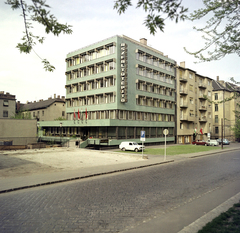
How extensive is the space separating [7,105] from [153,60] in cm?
5156

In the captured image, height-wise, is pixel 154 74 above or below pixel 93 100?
above

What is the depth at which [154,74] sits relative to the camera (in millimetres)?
49969

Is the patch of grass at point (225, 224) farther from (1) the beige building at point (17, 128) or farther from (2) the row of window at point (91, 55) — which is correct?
(2) the row of window at point (91, 55)

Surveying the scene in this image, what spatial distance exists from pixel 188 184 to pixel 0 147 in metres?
26.4

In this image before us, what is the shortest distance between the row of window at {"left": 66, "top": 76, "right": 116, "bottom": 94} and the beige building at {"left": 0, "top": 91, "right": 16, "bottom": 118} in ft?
108

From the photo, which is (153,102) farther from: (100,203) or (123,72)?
(100,203)

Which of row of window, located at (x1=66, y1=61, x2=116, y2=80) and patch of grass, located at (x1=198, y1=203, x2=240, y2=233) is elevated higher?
row of window, located at (x1=66, y1=61, x2=116, y2=80)

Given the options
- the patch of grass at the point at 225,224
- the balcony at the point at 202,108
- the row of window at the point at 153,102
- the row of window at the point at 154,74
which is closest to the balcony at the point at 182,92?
the row of window at the point at 154,74

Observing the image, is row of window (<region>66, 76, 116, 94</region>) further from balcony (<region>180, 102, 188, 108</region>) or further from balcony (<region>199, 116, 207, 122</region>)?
balcony (<region>199, 116, 207, 122</region>)

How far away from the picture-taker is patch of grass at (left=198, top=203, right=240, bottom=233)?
18.7 ft

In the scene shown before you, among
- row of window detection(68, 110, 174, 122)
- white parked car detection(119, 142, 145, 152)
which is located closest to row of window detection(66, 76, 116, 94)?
row of window detection(68, 110, 174, 122)

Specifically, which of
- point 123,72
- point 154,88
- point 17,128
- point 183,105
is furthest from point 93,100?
point 183,105

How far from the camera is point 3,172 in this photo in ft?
48.9

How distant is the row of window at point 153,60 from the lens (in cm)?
4572
